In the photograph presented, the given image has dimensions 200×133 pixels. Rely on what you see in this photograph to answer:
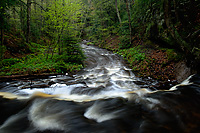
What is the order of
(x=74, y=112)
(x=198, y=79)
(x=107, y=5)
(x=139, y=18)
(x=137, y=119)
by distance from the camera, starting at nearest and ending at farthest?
1. (x=137, y=119)
2. (x=74, y=112)
3. (x=198, y=79)
4. (x=139, y=18)
5. (x=107, y=5)

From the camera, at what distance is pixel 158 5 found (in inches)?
375

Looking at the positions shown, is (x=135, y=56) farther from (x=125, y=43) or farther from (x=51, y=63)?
(x=51, y=63)

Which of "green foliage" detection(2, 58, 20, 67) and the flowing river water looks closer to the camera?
the flowing river water

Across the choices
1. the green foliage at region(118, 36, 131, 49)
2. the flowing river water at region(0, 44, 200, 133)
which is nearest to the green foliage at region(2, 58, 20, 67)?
the flowing river water at region(0, 44, 200, 133)

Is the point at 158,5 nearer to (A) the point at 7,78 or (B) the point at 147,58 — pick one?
(B) the point at 147,58

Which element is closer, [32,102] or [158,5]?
[32,102]

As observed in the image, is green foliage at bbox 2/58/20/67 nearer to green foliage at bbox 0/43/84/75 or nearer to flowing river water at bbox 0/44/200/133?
green foliage at bbox 0/43/84/75

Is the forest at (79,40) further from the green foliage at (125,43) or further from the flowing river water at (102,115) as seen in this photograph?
the flowing river water at (102,115)

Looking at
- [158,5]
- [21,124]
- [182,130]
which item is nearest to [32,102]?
[21,124]

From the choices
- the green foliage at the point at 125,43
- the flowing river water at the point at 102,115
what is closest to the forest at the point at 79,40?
the green foliage at the point at 125,43

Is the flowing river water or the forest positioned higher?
the forest

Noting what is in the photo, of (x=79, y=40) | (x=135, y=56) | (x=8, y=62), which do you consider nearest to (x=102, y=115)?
(x=79, y=40)

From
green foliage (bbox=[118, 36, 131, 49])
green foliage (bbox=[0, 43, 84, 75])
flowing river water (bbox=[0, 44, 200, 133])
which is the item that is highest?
green foliage (bbox=[118, 36, 131, 49])

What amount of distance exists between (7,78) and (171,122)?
22.3 feet
